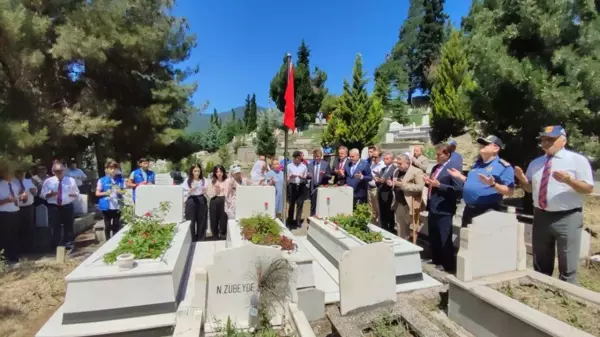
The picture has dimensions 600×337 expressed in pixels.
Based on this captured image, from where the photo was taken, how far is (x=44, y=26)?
32.5ft

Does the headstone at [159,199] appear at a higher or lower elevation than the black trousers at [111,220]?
higher

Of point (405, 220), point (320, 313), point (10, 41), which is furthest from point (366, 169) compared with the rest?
point (10, 41)

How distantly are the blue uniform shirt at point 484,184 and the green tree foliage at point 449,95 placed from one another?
19092mm

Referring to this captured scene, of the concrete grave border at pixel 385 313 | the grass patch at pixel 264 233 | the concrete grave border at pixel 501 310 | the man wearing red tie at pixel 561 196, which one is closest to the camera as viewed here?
the concrete grave border at pixel 501 310

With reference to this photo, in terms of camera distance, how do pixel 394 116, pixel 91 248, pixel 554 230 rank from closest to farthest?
pixel 554 230
pixel 91 248
pixel 394 116

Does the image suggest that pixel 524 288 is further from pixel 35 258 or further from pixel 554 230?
pixel 35 258

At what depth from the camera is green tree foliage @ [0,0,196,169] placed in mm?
9781

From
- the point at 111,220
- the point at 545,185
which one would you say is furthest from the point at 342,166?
the point at 111,220

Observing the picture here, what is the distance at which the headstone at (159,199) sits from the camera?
6.73 meters

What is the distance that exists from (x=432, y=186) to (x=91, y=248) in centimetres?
647

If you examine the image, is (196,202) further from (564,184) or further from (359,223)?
(564,184)

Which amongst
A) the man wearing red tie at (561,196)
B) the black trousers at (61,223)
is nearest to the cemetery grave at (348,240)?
the man wearing red tie at (561,196)

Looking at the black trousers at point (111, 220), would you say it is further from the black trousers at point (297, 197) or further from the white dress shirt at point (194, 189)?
the black trousers at point (297, 197)

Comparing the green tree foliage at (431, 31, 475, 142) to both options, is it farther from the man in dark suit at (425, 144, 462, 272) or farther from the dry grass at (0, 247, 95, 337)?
the dry grass at (0, 247, 95, 337)
